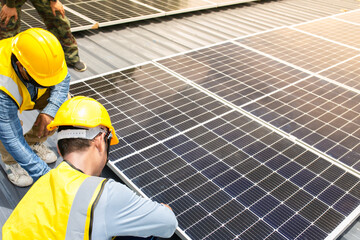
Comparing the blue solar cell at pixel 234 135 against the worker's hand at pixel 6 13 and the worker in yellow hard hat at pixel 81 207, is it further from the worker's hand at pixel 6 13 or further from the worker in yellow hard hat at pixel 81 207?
the worker's hand at pixel 6 13

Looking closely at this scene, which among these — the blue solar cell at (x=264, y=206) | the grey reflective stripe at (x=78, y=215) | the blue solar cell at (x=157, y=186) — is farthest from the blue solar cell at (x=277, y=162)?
the grey reflective stripe at (x=78, y=215)

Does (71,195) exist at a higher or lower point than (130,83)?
higher

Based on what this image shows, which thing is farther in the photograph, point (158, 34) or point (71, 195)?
point (158, 34)

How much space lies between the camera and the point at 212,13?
10.4 metres

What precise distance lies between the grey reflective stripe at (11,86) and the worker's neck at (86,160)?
1.47 m

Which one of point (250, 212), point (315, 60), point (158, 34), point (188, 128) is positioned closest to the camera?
point (250, 212)

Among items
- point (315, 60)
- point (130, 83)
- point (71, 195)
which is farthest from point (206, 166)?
point (315, 60)

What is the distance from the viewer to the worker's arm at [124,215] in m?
2.20

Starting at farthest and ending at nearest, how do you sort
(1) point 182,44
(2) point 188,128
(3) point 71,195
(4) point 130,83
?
(1) point 182,44 → (4) point 130,83 → (2) point 188,128 → (3) point 71,195

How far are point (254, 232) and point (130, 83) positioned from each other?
3539mm

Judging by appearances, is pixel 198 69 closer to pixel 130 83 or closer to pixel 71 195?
pixel 130 83

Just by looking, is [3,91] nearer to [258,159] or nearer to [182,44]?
[258,159]

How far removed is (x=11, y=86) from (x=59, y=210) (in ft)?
6.32

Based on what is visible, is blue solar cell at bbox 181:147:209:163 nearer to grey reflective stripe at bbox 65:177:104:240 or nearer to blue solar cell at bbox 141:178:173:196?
blue solar cell at bbox 141:178:173:196
